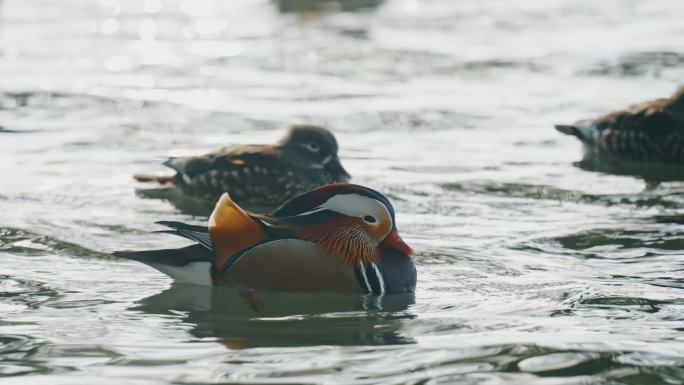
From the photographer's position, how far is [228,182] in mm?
9914

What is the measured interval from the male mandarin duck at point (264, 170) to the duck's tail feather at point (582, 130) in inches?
93.3

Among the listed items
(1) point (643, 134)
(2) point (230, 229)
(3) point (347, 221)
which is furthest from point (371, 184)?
(2) point (230, 229)

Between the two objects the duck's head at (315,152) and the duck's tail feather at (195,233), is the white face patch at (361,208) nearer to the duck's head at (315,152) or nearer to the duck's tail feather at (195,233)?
the duck's tail feather at (195,233)

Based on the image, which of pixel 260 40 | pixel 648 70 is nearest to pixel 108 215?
pixel 648 70

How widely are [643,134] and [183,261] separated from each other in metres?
5.29

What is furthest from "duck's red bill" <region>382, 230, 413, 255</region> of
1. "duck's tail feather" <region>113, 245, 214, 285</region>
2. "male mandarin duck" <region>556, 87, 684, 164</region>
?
"male mandarin duck" <region>556, 87, 684, 164</region>

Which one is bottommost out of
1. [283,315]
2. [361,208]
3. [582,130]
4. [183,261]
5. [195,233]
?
[283,315]

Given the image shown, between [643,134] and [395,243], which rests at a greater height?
[643,134]

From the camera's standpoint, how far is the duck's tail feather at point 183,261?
727cm

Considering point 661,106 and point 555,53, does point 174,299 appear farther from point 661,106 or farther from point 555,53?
point 555,53

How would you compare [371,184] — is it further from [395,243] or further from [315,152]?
[395,243]

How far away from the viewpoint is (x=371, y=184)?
1039cm

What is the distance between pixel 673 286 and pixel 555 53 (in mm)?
9117

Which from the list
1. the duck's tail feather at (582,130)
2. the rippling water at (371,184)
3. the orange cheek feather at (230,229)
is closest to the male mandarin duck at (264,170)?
the rippling water at (371,184)
